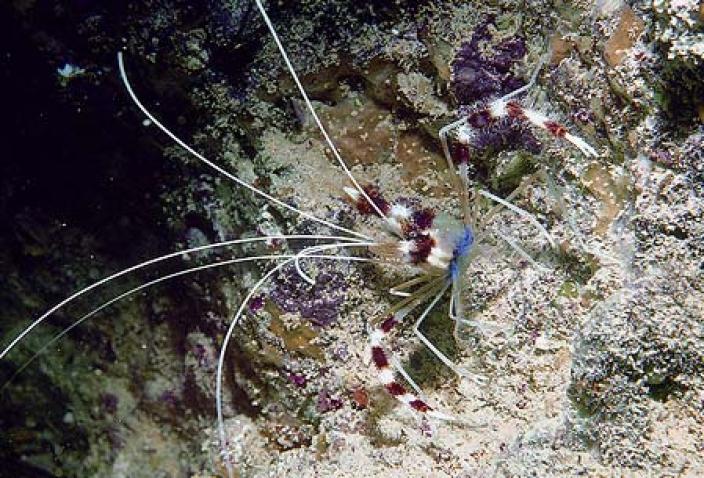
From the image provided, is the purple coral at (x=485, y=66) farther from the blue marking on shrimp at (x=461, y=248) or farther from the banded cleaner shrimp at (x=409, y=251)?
the blue marking on shrimp at (x=461, y=248)

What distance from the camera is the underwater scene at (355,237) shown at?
6.95 ft

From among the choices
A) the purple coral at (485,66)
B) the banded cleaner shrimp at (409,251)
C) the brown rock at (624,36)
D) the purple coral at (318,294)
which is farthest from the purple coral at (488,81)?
the purple coral at (318,294)

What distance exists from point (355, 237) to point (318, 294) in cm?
35

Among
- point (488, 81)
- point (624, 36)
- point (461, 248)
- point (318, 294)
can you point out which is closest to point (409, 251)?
point (461, 248)

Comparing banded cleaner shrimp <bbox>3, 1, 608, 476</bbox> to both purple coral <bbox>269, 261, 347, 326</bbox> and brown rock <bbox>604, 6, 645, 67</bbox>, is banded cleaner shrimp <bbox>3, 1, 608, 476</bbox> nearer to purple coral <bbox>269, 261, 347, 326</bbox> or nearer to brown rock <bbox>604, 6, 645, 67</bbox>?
purple coral <bbox>269, 261, 347, 326</bbox>

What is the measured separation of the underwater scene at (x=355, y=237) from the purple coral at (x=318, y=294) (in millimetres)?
12

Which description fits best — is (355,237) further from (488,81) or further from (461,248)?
(488,81)

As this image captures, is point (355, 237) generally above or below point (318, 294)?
above

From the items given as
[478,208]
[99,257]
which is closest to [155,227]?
[99,257]

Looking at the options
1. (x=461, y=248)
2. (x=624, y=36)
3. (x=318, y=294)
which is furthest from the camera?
(x=318, y=294)

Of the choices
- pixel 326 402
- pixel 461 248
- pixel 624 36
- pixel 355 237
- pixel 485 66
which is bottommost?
pixel 326 402

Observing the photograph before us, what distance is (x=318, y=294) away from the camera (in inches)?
122

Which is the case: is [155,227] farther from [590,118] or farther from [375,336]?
[590,118]

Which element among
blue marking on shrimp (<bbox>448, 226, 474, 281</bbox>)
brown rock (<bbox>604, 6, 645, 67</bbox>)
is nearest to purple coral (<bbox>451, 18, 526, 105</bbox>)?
brown rock (<bbox>604, 6, 645, 67</bbox>)
